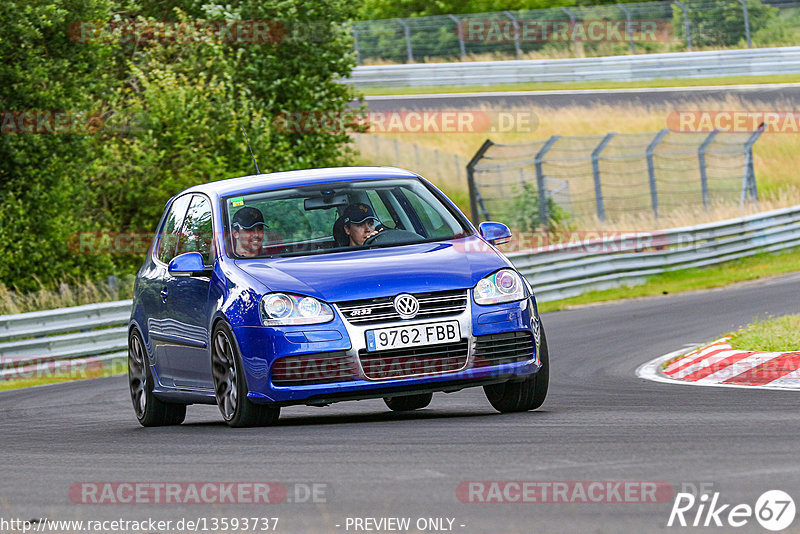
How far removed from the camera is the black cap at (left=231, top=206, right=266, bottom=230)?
9.20 metres

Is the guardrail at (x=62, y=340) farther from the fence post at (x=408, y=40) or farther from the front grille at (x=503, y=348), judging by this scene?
the fence post at (x=408, y=40)

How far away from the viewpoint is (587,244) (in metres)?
22.8

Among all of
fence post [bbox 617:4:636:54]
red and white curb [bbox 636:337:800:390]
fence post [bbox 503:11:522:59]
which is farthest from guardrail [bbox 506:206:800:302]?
fence post [bbox 503:11:522:59]

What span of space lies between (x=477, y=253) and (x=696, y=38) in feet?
127

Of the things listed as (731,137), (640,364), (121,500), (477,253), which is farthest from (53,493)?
(731,137)

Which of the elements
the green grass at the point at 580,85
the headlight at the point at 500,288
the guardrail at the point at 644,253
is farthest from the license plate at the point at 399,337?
the green grass at the point at 580,85

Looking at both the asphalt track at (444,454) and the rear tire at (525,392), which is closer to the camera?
the asphalt track at (444,454)

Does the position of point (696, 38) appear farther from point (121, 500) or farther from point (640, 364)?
point (121, 500)

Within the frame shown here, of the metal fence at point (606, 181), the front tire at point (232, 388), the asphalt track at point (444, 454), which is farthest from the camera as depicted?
the metal fence at point (606, 181)

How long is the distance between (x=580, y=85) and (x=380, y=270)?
37.6 meters

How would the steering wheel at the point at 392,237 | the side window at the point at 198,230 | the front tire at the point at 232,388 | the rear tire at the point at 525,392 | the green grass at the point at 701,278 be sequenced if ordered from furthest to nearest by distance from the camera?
the green grass at the point at 701,278
the side window at the point at 198,230
the steering wheel at the point at 392,237
the rear tire at the point at 525,392
the front tire at the point at 232,388

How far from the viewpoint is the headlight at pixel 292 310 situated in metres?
8.14

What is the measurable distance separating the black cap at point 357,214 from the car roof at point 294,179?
0.24 metres

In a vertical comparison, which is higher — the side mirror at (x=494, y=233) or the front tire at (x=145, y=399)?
the side mirror at (x=494, y=233)
